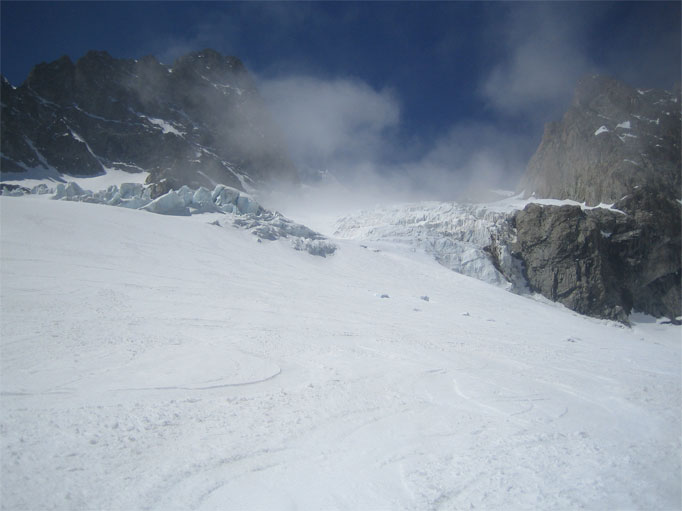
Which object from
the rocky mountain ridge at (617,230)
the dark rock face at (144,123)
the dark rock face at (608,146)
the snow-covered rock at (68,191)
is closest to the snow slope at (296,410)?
the snow-covered rock at (68,191)

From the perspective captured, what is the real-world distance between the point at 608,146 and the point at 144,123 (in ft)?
461

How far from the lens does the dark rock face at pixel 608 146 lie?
66938mm

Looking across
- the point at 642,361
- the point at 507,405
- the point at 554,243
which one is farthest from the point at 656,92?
the point at 507,405

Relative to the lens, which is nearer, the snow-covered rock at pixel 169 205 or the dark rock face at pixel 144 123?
the snow-covered rock at pixel 169 205

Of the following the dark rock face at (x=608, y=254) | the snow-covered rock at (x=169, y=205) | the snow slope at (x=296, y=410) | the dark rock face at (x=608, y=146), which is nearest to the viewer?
the snow slope at (x=296, y=410)

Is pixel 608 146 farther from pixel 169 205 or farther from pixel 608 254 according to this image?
pixel 169 205

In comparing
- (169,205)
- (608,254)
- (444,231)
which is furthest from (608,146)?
(169,205)

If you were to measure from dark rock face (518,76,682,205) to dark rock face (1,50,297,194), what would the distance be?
306 ft

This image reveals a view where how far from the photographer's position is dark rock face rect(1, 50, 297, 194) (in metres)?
96.1

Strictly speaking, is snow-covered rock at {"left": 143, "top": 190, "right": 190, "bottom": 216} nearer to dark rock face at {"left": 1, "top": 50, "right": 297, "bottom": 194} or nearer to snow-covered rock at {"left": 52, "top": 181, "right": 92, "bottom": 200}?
snow-covered rock at {"left": 52, "top": 181, "right": 92, "bottom": 200}

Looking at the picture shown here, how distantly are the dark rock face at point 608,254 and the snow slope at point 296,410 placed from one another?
3801 centimetres

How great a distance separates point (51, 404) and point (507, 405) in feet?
21.8

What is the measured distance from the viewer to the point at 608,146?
8019 cm

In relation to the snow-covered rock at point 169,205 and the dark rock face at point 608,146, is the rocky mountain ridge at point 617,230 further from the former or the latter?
the snow-covered rock at point 169,205
